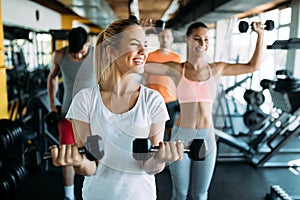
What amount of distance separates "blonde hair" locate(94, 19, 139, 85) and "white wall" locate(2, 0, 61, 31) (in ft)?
12.6

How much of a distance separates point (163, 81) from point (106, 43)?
0.54m

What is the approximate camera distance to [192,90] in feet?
4.39

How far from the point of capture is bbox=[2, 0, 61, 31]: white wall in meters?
4.29

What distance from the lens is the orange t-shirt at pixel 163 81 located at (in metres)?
1.26

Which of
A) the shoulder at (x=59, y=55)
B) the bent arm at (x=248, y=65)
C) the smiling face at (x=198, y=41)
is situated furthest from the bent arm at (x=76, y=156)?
the shoulder at (x=59, y=55)

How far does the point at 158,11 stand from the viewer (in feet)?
19.1

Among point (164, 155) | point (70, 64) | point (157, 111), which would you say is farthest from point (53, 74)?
point (164, 155)

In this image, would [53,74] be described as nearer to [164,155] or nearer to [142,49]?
[142,49]

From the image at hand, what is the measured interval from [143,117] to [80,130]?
0.58 ft

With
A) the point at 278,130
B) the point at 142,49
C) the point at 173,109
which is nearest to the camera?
the point at 142,49

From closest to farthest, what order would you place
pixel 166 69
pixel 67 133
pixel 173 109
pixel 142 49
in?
pixel 142 49
pixel 166 69
pixel 173 109
pixel 67 133

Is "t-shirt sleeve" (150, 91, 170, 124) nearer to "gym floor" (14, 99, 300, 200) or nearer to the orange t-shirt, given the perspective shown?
the orange t-shirt

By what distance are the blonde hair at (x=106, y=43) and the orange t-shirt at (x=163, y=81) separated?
11.7 inches

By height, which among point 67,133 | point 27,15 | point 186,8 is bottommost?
point 67,133
